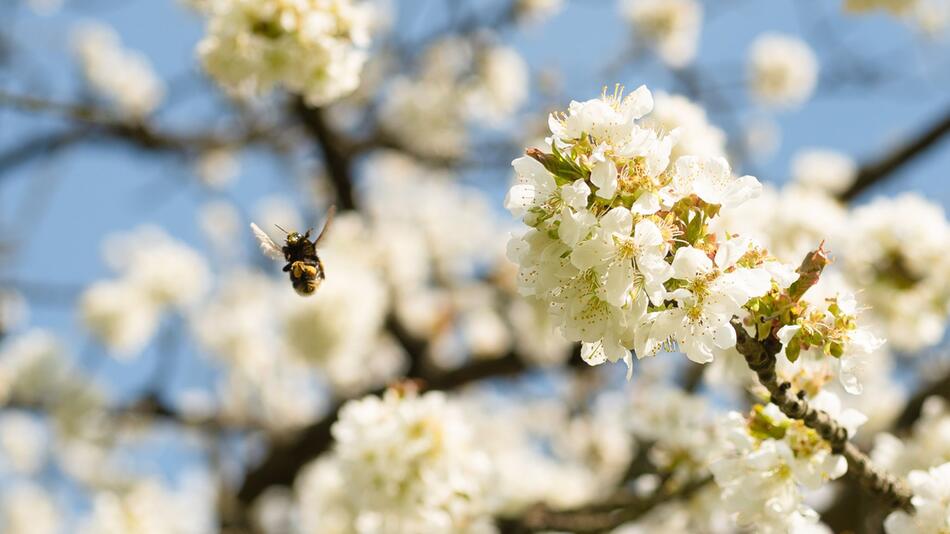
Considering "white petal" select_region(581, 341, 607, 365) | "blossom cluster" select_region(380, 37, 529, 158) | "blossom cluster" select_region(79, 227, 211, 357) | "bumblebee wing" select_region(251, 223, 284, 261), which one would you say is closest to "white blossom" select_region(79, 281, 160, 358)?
"blossom cluster" select_region(79, 227, 211, 357)

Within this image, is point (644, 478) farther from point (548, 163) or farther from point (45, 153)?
point (45, 153)

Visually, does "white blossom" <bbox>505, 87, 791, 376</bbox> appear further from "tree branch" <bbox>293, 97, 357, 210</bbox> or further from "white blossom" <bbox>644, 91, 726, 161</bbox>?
"tree branch" <bbox>293, 97, 357, 210</bbox>

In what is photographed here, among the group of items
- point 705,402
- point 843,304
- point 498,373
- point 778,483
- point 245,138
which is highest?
point 245,138

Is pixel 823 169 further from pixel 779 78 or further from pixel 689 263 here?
pixel 689 263

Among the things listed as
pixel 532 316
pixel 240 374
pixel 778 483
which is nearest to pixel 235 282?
pixel 240 374

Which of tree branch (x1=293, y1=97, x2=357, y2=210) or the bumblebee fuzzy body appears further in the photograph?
tree branch (x1=293, y1=97, x2=357, y2=210)

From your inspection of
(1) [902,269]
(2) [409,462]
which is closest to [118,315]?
(2) [409,462]
